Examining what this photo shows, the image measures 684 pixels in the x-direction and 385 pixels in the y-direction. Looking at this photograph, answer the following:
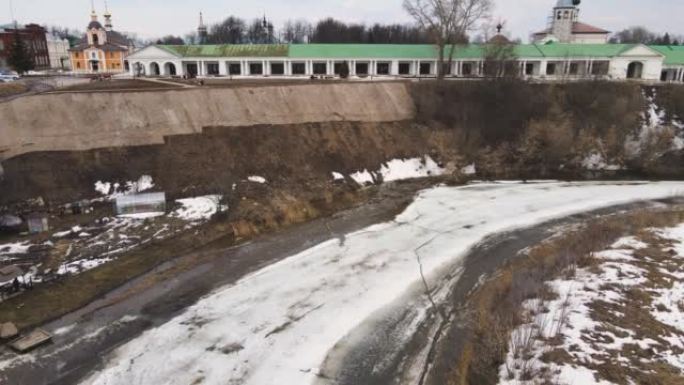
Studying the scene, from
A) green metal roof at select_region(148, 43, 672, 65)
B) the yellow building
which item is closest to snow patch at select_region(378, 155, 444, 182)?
green metal roof at select_region(148, 43, 672, 65)

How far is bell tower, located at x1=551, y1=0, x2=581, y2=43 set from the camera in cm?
5831

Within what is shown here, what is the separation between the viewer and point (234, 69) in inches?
2120

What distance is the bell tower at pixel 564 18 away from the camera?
58312mm

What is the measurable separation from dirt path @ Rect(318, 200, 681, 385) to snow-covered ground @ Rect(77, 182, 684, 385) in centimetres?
45

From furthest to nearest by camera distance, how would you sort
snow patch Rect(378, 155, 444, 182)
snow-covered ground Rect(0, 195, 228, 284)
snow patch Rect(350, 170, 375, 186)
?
snow patch Rect(378, 155, 444, 182), snow patch Rect(350, 170, 375, 186), snow-covered ground Rect(0, 195, 228, 284)

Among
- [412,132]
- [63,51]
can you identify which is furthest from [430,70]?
[63,51]

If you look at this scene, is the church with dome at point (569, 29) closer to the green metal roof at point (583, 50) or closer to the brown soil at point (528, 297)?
the green metal roof at point (583, 50)

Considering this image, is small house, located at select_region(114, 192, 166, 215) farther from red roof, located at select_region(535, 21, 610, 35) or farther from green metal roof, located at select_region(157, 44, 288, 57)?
red roof, located at select_region(535, 21, 610, 35)

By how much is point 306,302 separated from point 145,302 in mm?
5408

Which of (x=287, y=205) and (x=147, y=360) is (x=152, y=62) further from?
(x=147, y=360)

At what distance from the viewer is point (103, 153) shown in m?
25.7

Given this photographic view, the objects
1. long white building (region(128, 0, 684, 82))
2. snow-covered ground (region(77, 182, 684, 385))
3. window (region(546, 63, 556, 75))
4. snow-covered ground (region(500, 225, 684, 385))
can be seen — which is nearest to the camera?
snow-covered ground (region(500, 225, 684, 385))

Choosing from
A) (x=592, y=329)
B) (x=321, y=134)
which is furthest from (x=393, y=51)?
(x=592, y=329)

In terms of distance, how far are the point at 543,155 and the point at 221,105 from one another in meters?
23.0
